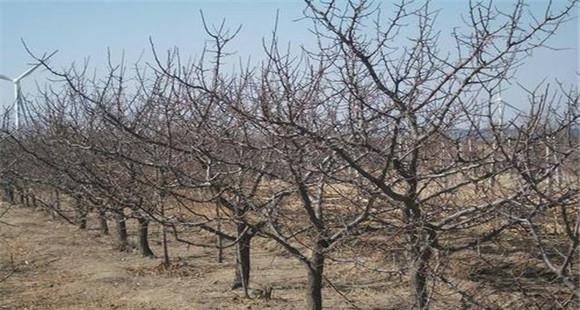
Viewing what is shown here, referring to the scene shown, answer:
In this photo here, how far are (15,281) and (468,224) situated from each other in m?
7.46

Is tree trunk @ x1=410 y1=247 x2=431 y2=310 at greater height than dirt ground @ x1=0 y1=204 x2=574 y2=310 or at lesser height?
greater

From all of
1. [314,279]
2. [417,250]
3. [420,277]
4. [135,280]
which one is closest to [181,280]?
[135,280]

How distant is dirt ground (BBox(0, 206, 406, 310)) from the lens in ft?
22.5

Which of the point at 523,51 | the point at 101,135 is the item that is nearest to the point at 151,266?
the point at 101,135

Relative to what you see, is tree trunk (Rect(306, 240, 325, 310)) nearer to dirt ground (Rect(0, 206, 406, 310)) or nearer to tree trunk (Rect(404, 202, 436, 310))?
tree trunk (Rect(404, 202, 436, 310))

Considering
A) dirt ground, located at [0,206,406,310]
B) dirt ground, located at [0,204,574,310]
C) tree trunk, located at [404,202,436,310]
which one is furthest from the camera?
dirt ground, located at [0,206,406,310]

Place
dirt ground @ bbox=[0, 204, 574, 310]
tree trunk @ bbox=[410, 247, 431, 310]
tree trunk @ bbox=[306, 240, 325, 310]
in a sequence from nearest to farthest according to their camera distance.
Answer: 1. tree trunk @ bbox=[410, 247, 431, 310]
2. tree trunk @ bbox=[306, 240, 325, 310]
3. dirt ground @ bbox=[0, 204, 574, 310]

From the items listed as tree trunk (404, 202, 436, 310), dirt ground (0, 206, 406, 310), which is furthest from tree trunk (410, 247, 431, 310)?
dirt ground (0, 206, 406, 310)

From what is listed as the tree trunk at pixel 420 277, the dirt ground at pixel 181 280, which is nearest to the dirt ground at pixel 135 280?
the dirt ground at pixel 181 280

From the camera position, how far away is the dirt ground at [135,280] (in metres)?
6.85

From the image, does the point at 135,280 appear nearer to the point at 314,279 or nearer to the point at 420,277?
the point at 314,279

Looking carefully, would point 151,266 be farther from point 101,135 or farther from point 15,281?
point 101,135

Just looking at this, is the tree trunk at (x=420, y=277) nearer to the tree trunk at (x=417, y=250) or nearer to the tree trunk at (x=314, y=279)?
the tree trunk at (x=417, y=250)

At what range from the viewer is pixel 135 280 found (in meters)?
8.41
